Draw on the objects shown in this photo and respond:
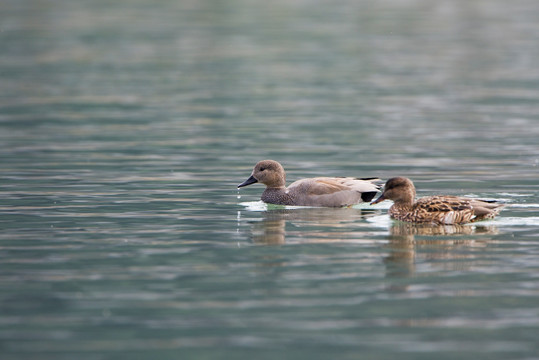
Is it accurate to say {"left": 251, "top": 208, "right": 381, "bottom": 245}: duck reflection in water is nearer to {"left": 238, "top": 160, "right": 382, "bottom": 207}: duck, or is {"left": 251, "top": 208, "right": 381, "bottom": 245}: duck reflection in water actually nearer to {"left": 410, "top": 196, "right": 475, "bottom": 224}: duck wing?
{"left": 238, "top": 160, "right": 382, "bottom": 207}: duck

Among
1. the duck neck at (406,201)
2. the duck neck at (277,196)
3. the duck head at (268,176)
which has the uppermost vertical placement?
the duck head at (268,176)

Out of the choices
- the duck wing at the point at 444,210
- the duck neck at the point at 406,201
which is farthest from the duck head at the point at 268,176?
the duck wing at the point at 444,210

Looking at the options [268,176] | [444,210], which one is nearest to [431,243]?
[444,210]

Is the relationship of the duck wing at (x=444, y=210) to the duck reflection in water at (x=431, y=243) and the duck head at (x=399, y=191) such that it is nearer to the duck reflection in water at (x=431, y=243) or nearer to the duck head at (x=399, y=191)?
the duck reflection in water at (x=431, y=243)

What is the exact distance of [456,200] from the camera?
14.0 metres

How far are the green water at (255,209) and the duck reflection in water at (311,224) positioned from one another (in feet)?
0.13

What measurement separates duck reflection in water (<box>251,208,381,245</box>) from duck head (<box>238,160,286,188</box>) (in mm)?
629

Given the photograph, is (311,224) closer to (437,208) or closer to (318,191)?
(318,191)

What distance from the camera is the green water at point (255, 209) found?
9.48 m

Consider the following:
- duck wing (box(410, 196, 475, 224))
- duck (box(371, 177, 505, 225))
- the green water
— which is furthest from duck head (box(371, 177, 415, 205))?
the green water

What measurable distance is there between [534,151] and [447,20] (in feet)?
130

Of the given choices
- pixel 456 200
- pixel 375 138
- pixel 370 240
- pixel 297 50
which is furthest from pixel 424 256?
pixel 297 50

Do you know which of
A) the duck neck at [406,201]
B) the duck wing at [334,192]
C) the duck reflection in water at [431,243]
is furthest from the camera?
the duck wing at [334,192]

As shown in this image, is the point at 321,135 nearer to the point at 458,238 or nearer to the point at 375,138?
the point at 375,138
